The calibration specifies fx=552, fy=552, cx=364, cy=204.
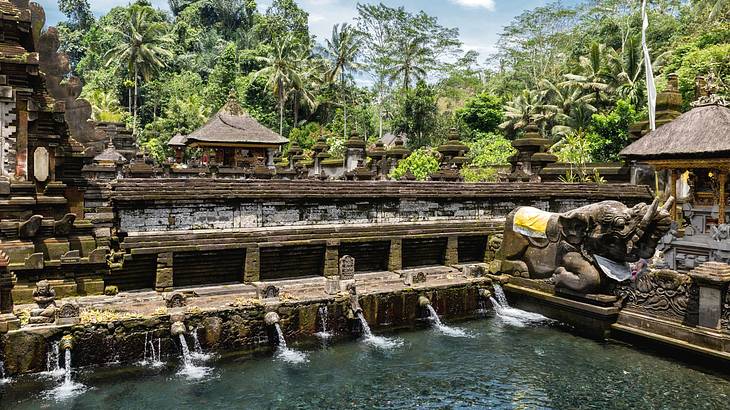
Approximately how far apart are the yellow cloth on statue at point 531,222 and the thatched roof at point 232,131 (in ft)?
68.0

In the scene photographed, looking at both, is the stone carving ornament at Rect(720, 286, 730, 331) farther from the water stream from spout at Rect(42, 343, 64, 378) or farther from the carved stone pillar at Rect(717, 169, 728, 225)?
the water stream from spout at Rect(42, 343, 64, 378)

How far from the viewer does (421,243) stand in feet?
49.5

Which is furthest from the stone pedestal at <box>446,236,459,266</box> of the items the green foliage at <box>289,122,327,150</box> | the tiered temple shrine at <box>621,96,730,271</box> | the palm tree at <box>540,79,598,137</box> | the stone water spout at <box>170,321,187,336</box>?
the green foliage at <box>289,122,327,150</box>

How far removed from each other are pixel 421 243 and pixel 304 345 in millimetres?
5266

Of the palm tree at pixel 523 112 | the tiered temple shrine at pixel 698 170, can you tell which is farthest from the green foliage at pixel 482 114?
the tiered temple shrine at pixel 698 170

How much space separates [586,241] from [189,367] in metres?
8.51

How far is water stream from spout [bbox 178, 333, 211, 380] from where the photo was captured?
938 cm

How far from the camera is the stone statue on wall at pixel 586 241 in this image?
1121cm

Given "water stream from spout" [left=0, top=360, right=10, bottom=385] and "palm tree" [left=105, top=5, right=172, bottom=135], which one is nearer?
"water stream from spout" [left=0, top=360, right=10, bottom=385]

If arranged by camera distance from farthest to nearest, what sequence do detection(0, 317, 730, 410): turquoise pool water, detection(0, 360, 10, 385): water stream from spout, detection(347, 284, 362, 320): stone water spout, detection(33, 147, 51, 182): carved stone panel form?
detection(347, 284, 362, 320): stone water spout → detection(33, 147, 51, 182): carved stone panel → detection(0, 360, 10, 385): water stream from spout → detection(0, 317, 730, 410): turquoise pool water

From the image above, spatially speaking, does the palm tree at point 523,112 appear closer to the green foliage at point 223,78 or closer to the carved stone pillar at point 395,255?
the green foliage at point 223,78

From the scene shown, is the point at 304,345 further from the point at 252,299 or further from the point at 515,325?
the point at 515,325

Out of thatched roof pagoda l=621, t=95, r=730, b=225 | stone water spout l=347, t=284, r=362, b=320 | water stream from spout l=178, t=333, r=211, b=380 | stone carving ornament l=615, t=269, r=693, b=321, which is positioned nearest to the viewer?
water stream from spout l=178, t=333, r=211, b=380

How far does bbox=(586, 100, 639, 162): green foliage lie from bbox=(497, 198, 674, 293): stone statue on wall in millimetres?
15652
